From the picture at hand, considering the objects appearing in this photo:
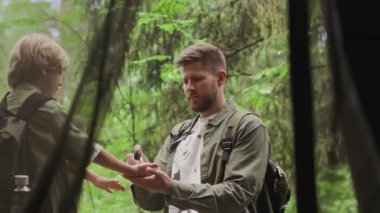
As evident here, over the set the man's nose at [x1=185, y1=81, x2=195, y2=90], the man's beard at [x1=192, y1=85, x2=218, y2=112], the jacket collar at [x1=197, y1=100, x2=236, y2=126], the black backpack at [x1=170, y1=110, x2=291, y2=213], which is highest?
the man's nose at [x1=185, y1=81, x2=195, y2=90]

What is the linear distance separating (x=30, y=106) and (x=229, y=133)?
2.67 ft

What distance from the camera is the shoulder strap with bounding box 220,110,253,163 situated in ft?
6.00

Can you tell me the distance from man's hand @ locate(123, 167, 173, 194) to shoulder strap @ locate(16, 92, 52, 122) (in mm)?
486

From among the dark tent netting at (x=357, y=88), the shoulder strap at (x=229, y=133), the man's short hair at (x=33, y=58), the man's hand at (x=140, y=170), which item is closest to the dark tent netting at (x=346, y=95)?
the dark tent netting at (x=357, y=88)

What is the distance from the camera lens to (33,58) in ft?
4.10

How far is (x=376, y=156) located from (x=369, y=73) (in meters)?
0.16

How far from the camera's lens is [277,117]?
3611 mm

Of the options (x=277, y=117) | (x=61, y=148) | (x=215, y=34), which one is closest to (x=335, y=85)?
(x=61, y=148)

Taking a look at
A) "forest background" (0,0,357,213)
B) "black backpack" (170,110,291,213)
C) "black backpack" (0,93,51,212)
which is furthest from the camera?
"forest background" (0,0,357,213)

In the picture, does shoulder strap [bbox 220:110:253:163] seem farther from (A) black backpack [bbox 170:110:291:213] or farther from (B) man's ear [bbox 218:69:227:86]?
(B) man's ear [bbox 218:69:227:86]

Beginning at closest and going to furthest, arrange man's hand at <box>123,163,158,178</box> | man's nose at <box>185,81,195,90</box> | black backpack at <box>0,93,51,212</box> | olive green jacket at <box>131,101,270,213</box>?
1. black backpack at <box>0,93,51,212</box>
2. man's hand at <box>123,163,158,178</box>
3. olive green jacket at <box>131,101,270,213</box>
4. man's nose at <box>185,81,195,90</box>

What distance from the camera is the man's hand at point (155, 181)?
5.36 ft

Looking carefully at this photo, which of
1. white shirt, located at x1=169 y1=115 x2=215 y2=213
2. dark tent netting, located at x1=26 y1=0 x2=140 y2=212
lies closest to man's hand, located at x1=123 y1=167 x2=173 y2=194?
white shirt, located at x1=169 y1=115 x2=215 y2=213

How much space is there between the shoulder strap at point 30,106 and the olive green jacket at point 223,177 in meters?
0.64
